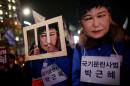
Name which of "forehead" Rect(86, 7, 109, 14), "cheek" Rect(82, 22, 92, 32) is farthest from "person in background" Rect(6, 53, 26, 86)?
"forehead" Rect(86, 7, 109, 14)

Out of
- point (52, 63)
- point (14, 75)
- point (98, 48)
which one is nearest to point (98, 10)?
point (98, 48)

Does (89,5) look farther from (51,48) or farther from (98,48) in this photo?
(51,48)

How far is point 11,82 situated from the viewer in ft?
→ 17.4

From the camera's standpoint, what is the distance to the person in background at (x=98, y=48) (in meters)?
3.84

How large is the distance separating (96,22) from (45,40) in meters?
1.20

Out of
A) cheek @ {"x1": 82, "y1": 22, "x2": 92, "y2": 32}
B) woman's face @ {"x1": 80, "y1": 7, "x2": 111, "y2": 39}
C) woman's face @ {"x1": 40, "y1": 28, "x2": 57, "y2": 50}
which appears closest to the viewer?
woman's face @ {"x1": 80, "y1": 7, "x2": 111, "y2": 39}

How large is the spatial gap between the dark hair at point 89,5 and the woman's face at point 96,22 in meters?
0.06

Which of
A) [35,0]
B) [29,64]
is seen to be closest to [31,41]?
[29,64]

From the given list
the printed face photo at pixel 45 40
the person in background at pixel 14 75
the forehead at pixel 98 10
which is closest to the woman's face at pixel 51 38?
the printed face photo at pixel 45 40

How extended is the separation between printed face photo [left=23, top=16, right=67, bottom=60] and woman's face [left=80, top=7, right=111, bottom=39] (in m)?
0.54

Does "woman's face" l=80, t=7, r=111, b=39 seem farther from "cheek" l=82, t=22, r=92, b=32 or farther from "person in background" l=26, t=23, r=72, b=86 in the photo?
"person in background" l=26, t=23, r=72, b=86

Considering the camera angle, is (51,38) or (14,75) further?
(14,75)

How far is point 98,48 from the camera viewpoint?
159 inches

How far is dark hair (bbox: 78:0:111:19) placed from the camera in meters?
3.99
